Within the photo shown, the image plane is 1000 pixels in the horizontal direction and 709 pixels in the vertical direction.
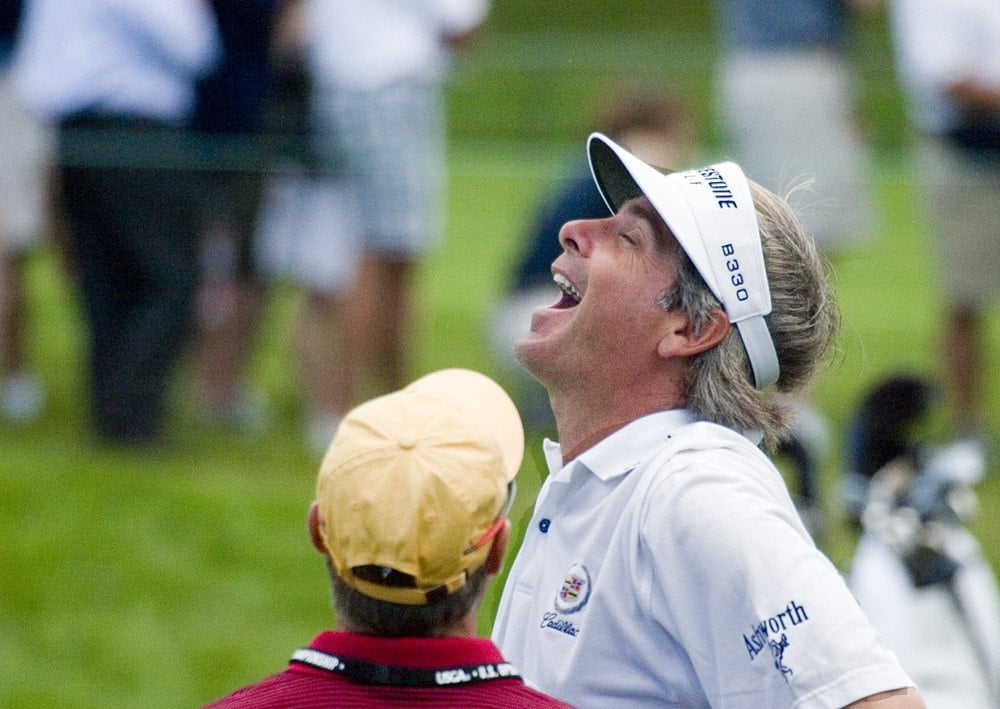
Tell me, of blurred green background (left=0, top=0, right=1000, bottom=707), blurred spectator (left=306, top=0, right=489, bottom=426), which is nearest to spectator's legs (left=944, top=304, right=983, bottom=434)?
blurred green background (left=0, top=0, right=1000, bottom=707)

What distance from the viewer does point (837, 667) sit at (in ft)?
6.53

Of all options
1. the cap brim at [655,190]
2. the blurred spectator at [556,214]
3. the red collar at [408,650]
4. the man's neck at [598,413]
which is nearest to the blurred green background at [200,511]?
the man's neck at [598,413]

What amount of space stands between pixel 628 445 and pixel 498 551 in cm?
28

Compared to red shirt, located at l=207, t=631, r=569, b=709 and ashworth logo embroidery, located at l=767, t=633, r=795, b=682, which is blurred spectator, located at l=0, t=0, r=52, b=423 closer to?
red shirt, located at l=207, t=631, r=569, b=709

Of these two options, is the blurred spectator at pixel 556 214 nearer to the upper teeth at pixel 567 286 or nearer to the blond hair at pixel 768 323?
the upper teeth at pixel 567 286

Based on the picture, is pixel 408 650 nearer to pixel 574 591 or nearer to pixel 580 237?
pixel 574 591

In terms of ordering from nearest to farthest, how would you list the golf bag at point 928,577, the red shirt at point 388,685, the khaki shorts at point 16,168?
1. the red shirt at point 388,685
2. the golf bag at point 928,577
3. the khaki shorts at point 16,168

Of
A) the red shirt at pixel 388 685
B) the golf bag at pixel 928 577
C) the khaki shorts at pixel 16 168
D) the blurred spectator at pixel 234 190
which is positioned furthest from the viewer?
the khaki shorts at pixel 16 168

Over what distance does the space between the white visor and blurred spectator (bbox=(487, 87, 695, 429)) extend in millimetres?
3433

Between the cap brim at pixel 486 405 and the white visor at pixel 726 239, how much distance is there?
32 centimetres

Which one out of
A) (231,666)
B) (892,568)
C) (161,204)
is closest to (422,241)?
(161,204)

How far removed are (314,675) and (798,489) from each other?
9.62 feet

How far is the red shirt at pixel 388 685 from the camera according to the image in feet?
6.47

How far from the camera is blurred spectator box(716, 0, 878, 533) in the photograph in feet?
20.8
